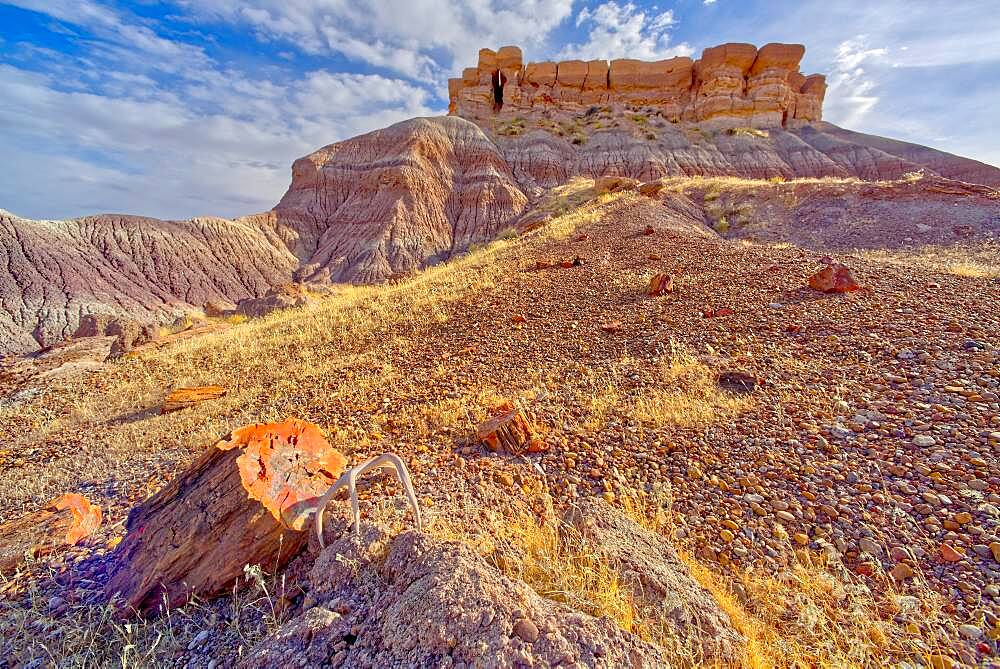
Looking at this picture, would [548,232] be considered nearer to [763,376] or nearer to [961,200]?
[763,376]

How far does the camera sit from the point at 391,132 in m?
36.9

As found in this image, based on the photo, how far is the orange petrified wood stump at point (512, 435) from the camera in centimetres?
385

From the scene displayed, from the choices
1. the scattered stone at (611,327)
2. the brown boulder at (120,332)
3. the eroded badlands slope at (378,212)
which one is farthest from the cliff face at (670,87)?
the scattered stone at (611,327)

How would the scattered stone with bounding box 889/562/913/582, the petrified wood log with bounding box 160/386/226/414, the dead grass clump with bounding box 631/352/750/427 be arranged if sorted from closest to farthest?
Result: the scattered stone with bounding box 889/562/913/582 → the dead grass clump with bounding box 631/352/750/427 → the petrified wood log with bounding box 160/386/226/414

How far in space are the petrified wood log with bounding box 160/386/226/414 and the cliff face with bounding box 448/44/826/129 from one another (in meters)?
49.4

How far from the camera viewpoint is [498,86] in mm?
51812

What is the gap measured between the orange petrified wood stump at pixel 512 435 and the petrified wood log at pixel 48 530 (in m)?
3.03

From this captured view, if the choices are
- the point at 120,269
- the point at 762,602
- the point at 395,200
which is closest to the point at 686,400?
the point at 762,602

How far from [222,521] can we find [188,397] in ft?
Answer: 16.3

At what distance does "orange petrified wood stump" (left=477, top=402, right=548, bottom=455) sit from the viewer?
385 cm

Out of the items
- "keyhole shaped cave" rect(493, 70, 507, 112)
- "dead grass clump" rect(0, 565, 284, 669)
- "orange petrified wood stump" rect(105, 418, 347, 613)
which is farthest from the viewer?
"keyhole shaped cave" rect(493, 70, 507, 112)

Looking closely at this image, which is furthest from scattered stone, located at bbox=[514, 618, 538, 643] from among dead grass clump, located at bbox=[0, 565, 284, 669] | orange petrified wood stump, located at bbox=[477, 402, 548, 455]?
orange petrified wood stump, located at bbox=[477, 402, 548, 455]

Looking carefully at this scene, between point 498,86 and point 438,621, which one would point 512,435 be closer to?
point 438,621

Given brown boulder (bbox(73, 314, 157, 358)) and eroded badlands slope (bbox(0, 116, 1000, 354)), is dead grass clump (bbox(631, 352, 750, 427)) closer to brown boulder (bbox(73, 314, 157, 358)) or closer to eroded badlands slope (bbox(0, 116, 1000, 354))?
brown boulder (bbox(73, 314, 157, 358))
